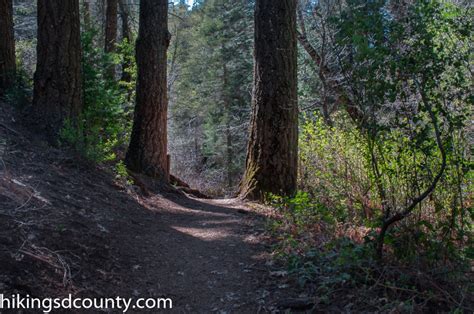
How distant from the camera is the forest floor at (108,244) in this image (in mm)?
3951

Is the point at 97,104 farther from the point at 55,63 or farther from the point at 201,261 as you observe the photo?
the point at 201,261

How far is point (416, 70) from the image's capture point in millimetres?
3812

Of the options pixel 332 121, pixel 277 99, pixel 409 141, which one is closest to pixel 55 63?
pixel 277 99

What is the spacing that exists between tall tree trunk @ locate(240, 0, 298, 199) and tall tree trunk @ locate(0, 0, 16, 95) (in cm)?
488

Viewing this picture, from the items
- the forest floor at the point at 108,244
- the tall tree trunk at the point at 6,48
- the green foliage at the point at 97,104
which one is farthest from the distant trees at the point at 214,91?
the forest floor at the point at 108,244

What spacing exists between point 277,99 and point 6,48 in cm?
545

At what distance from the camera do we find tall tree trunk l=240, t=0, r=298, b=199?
8.36 meters

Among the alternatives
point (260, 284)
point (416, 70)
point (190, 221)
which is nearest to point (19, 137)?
point (190, 221)

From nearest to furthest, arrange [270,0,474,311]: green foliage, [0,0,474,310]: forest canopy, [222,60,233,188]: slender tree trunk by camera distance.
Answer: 1. [270,0,474,311]: green foliage
2. [0,0,474,310]: forest canopy
3. [222,60,233,188]: slender tree trunk

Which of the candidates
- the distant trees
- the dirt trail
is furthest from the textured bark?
the dirt trail

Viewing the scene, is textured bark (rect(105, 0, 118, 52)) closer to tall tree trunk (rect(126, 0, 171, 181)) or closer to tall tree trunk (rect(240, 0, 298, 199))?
tall tree trunk (rect(126, 0, 171, 181))

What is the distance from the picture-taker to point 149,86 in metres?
10.4

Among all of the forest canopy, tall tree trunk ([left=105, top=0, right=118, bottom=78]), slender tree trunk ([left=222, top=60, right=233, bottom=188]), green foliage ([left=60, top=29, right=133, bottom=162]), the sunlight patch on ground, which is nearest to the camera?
the forest canopy

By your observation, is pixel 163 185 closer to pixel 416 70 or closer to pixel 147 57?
pixel 147 57
